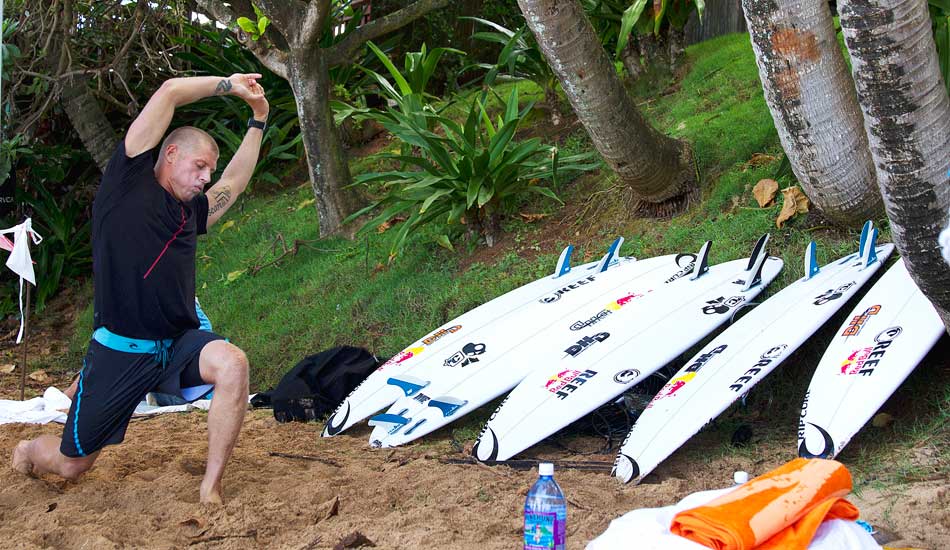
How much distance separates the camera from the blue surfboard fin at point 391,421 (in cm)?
459

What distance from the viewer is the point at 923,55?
2969 millimetres

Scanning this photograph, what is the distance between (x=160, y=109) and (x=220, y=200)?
0.68 m

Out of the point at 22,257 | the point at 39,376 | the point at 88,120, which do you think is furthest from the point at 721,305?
the point at 88,120

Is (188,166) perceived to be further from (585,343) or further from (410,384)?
(585,343)

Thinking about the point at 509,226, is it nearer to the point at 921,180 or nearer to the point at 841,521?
the point at 921,180

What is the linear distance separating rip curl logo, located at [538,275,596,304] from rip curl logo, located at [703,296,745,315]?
857mm

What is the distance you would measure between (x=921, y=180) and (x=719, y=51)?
17.0ft

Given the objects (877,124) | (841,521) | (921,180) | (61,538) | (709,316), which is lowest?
(709,316)

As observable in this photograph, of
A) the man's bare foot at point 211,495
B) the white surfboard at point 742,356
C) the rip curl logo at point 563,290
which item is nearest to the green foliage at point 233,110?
the rip curl logo at point 563,290

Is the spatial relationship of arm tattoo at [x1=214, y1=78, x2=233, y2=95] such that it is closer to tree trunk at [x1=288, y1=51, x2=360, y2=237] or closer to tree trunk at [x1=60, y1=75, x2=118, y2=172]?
tree trunk at [x1=288, y1=51, x2=360, y2=237]

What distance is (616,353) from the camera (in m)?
4.50

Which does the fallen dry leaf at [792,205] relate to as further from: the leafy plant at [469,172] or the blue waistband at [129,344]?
the blue waistband at [129,344]

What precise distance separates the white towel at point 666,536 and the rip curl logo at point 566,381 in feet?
5.92

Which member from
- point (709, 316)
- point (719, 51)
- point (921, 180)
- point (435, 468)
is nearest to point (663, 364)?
point (709, 316)
